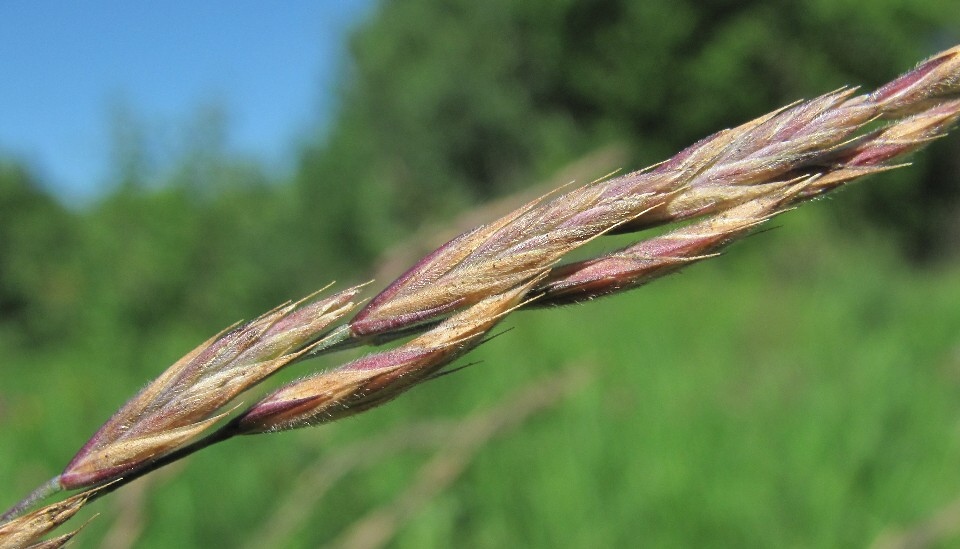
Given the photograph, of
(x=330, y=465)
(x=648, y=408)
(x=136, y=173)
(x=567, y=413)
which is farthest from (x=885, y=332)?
(x=136, y=173)

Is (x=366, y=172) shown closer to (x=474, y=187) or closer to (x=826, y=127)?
(x=474, y=187)

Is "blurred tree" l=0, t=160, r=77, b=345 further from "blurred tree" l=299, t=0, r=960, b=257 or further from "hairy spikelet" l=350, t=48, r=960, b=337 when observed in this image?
"hairy spikelet" l=350, t=48, r=960, b=337

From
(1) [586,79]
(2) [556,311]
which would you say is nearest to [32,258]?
(1) [586,79]

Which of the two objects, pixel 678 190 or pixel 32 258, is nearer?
pixel 678 190

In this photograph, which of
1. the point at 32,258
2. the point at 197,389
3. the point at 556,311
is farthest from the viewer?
the point at 32,258

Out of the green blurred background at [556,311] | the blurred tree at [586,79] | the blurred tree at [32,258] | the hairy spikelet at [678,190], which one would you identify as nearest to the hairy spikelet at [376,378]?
the hairy spikelet at [678,190]

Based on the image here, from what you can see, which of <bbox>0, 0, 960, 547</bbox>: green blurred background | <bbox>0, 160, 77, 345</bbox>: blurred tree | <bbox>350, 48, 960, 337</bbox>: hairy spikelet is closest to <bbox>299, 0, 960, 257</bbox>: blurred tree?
<bbox>0, 0, 960, 547</bbox>: green blurred background

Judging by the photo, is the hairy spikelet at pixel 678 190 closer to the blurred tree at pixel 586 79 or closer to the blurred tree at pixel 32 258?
the blurred tree at pixel 32 258

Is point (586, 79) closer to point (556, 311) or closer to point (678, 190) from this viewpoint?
point (556, 311)
